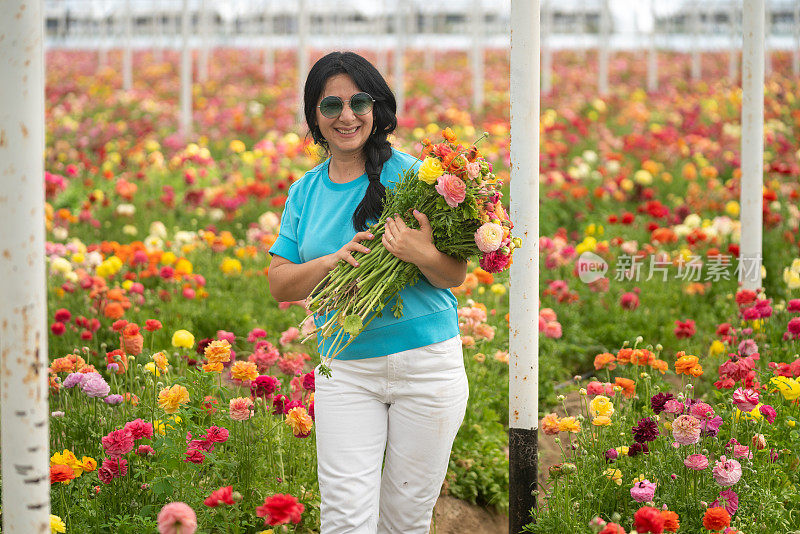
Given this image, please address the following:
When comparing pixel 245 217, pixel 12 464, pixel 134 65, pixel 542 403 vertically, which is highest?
pixel 134 65

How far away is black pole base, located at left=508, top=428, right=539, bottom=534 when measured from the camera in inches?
109

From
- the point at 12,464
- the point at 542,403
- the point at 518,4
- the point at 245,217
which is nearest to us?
the point at 12,464

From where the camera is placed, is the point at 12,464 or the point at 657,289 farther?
the point at 657,289

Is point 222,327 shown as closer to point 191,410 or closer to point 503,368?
point 503,368

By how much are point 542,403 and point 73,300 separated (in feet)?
7.94

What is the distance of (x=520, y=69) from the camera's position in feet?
8.88

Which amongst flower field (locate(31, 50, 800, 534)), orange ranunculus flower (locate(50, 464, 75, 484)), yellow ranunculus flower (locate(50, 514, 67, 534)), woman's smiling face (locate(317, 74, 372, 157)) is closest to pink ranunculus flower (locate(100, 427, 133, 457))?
flower field (locate(31, 50, 800, 534))

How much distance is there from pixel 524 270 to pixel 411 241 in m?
0.71

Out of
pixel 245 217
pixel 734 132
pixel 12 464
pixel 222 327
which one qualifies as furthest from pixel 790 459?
pixel 734 132

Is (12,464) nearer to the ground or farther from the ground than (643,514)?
farther from the ground

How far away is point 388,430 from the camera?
2.31 metres

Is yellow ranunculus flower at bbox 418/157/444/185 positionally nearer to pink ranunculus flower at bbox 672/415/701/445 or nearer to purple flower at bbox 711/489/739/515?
pink ranunculus flower at bbox 672/415/701/445

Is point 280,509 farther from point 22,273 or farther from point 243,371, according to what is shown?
point 243,371

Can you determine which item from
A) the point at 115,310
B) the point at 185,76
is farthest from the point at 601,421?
the point at 185,76
